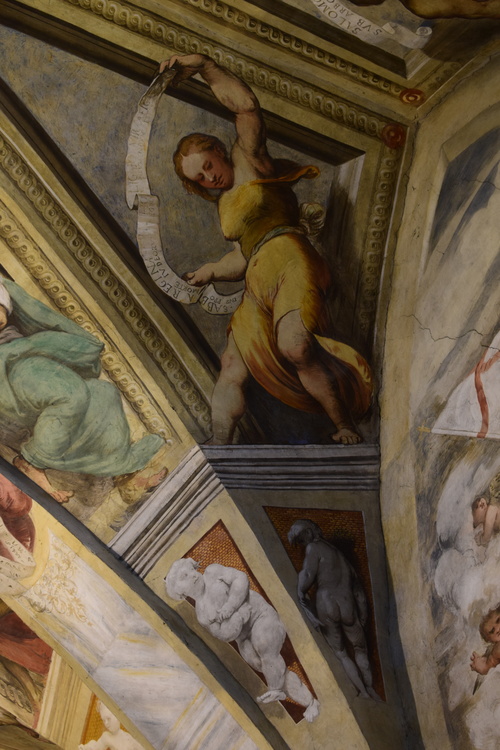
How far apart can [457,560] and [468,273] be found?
172 cm

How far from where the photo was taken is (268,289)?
6.08 meters

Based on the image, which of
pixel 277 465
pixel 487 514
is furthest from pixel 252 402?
Result: pixel 487 514

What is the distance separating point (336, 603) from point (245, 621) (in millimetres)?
598

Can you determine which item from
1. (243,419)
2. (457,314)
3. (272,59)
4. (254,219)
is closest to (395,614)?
(243,419)

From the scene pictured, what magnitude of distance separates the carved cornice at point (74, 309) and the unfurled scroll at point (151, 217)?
507 mm

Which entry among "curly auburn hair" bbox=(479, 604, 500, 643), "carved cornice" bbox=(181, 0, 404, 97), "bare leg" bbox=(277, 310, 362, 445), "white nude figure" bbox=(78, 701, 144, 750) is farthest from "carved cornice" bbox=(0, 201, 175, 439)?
"curly auburn hair" bbox=(479, 604, 500, 643)

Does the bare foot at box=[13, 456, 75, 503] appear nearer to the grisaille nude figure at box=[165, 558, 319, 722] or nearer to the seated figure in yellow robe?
the grisaille nude figure at box=[165, 558, 319, 722]

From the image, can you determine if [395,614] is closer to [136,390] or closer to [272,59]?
[136,390]

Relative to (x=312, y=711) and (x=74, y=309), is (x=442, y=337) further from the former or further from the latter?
(x=312, y=711)

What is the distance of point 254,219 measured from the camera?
6031 millimetres

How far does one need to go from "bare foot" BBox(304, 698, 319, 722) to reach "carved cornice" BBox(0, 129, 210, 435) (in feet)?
6.11

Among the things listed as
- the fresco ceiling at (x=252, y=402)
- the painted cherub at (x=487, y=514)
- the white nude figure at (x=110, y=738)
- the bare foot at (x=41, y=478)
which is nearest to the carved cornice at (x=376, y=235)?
the fresco ceiling at (x=252, y=402)

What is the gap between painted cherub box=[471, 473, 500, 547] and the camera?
548 centimetres

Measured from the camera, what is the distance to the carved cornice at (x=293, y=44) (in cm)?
538
